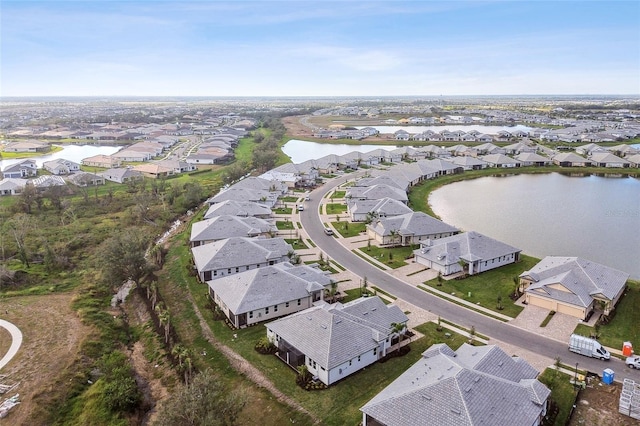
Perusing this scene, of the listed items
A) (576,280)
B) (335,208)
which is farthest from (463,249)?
(335,208)

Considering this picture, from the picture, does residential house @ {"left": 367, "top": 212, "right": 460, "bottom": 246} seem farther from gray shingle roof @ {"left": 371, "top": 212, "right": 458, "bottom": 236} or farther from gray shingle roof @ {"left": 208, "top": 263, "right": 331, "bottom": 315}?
gray shingle roof @ {"left": 208, "top": 263, "right": 331, "bottom": 315}

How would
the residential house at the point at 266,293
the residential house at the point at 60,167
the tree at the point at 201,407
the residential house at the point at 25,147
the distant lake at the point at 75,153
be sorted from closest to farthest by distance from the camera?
the tree at the point at 201,407 → the residential house at the point at 266,293 → the residential house at the point at 60,167 → the distant lake at the point at 75,153 → the residential house at the point at 25,147

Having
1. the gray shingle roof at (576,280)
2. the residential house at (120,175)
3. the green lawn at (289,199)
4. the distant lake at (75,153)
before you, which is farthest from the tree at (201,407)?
the distant lake at (75,153)

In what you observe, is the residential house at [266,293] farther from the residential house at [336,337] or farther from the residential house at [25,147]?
the residential house at [25,147]

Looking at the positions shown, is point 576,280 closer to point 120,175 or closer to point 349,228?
→ point 349,228

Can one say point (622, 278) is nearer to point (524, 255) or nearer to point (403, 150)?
point (524, 255)

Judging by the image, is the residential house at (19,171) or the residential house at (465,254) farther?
the residential house at (19,171)

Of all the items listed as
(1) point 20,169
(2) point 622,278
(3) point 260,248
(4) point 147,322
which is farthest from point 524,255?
(1) point 20,169
